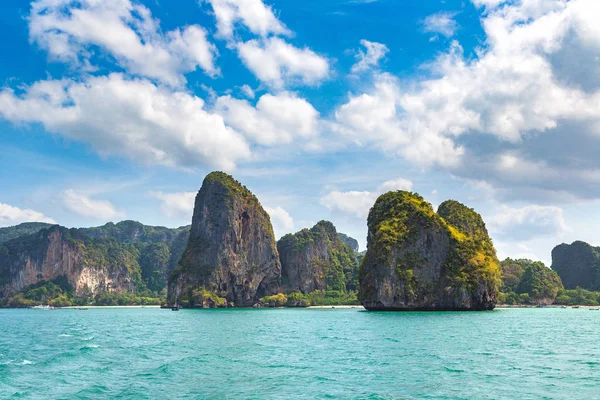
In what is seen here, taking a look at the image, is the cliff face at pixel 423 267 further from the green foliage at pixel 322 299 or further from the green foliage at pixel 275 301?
the green foliage at pixel 275 301

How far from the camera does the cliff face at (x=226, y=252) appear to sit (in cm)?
16788

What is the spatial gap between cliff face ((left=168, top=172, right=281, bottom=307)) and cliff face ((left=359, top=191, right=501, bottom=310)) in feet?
214

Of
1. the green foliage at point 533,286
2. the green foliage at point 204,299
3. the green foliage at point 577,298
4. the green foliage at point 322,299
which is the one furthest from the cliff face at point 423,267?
the green foliage at point 577,298

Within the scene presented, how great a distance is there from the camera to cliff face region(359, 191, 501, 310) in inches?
4434

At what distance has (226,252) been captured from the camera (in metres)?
175

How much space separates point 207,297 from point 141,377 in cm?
13382

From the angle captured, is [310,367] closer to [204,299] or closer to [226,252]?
[204,299]

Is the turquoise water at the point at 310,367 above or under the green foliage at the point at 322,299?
under

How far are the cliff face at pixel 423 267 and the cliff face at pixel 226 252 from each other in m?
65.3

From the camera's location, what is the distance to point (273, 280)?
638ft

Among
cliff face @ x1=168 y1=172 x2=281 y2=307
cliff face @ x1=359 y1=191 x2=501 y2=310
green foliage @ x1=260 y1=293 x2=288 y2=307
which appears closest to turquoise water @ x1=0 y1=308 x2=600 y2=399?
cliff face @ x1=359 y1=191 x2=501 y2=310

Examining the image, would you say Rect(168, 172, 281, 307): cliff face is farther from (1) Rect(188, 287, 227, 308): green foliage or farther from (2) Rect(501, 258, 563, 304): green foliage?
A: (2) Rect(501, 258, 563, 304): green foliage

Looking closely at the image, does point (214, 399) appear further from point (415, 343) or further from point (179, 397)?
point (415, 343)

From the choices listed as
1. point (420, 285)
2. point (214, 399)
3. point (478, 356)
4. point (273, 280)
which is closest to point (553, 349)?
point (478, 356)
